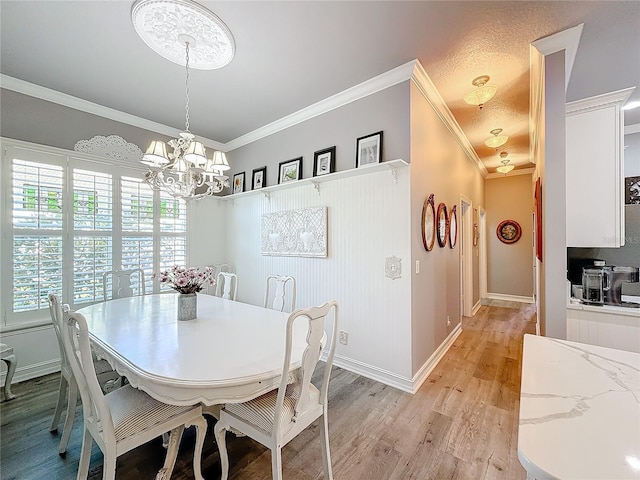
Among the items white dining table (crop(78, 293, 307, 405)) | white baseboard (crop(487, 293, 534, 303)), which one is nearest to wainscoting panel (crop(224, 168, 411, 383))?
white dining table (crop(78, 293, 307, 405))

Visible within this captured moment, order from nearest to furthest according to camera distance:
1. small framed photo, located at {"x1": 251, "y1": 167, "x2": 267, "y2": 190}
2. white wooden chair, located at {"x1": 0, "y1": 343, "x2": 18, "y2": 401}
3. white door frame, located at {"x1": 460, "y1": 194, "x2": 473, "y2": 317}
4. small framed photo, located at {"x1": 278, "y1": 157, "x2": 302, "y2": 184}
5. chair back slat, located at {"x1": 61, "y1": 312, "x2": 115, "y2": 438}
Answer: chair back slat, located at {"x1": 61, "y1": 312, "x2": 115, "y2": 438}, white wooden chair, located at {"x1": 0, "y1": 343, "x2": 18, "y2": 401}, small framed photo, located at {"x1": 278, "y1": 157, "x2": 302, "y2": 184}, small framed photo, located at {"x1": 251, "y1": 167, "x2": 267, "y2": 190}, white door frame, located at {"x1": 460, "y1": 194, "x2": 473, "y2": 317}

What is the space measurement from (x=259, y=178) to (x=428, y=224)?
7.69 ft

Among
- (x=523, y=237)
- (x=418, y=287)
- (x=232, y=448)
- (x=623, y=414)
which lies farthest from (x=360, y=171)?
(x=523, y=237)

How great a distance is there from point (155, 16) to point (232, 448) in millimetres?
Answer: 2966

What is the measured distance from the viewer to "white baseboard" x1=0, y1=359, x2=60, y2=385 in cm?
260

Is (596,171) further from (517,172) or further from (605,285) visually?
(517,172)

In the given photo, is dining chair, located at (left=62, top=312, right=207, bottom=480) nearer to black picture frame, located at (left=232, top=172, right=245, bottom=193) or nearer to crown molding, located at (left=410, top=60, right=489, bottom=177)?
crown molding, located at (left=410, top=60, right=489, bottom=177)

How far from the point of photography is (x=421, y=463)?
1657 millimetres

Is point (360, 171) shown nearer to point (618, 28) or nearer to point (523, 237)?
point (618, 28)

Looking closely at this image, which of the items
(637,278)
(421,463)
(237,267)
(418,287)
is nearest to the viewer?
(421,463)

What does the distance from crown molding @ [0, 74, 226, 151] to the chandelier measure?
1.48 meters

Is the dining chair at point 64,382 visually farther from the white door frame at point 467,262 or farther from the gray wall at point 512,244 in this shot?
the gray wall at point 512,244

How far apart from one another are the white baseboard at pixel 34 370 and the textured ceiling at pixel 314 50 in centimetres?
283

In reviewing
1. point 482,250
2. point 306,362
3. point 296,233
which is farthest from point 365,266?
point 482,250
